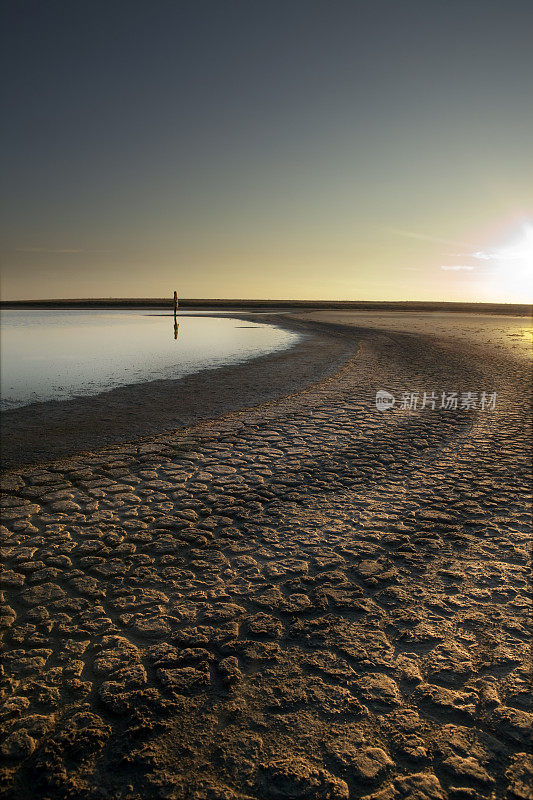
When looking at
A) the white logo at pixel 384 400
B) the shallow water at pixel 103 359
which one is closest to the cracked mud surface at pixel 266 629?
the white logo at pixel 384 400

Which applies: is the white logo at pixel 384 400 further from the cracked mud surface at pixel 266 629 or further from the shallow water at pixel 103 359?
the shallow water at pixel 103 359

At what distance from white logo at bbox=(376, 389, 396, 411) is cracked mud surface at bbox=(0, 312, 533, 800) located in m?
2.71

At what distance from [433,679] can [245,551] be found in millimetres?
1585

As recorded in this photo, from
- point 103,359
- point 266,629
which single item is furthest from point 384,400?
point 103,359

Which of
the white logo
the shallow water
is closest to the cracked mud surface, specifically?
the white logo

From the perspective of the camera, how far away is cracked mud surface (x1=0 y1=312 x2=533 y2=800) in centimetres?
194

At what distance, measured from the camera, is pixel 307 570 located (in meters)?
3.36

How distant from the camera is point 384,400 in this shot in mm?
8828

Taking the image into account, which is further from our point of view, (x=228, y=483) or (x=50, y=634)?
(x=228, y=483)

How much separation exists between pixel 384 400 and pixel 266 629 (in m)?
6.55

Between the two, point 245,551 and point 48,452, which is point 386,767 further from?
point 48,452

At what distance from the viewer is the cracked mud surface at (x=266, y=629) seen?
1.94 meters

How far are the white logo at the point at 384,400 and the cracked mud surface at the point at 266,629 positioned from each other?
8.90 feet

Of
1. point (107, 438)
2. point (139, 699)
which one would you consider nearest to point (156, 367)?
point (107, 438)
